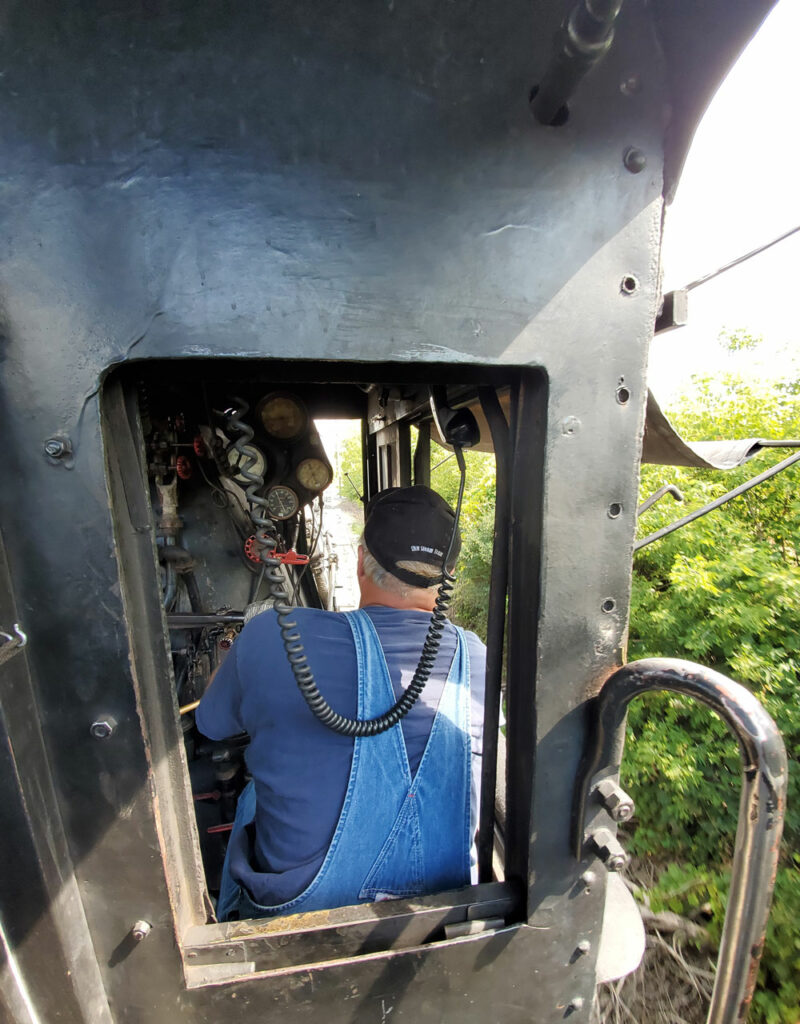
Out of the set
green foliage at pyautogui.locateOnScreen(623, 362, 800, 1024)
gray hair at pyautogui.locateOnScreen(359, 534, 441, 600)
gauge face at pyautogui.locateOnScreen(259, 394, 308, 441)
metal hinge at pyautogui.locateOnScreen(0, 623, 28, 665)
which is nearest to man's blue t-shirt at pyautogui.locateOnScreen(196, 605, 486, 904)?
gray hair at pyautogui.locateOnScreen(359, 534, 441, 600)

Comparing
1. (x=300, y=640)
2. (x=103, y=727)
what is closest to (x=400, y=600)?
(x=300, y=640)

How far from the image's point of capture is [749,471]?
5.34 m

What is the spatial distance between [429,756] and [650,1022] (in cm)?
207

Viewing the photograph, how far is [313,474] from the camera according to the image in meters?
3.10

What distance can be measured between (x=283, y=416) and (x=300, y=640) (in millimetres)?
1724

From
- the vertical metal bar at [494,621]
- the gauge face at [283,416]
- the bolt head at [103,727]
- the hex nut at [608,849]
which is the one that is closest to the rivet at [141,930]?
the bolt head at [103,727]

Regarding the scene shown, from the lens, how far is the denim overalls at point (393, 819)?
56.4 inches

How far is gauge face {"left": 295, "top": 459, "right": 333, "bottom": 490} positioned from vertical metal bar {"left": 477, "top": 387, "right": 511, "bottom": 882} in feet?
6.46

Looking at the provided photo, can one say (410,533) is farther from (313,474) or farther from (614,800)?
(313,474)

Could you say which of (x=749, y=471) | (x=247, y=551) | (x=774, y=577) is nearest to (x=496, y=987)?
(x=247, y=551)

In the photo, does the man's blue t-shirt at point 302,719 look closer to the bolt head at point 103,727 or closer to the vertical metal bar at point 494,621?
the vertical metal bar at point 494,621

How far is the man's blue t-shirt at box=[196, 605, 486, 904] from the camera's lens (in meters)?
1.48

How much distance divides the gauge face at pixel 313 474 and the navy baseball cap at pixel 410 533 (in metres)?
1.23

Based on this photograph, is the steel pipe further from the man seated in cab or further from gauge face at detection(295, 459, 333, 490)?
gauge face at detection(295, 459, 333, 490)
